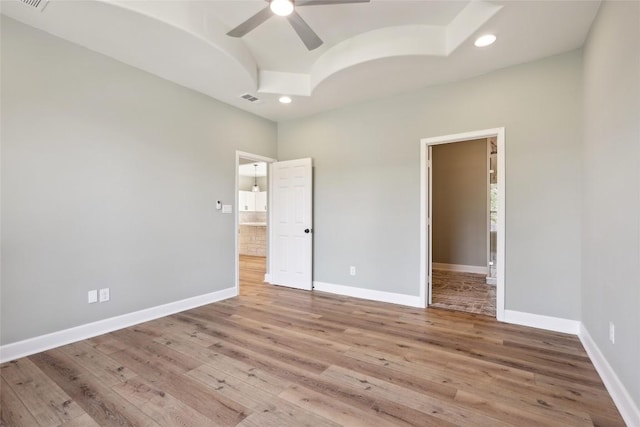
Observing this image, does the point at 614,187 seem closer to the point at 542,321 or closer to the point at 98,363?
the point at 542,321

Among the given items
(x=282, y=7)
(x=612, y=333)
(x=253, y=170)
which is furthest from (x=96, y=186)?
(x=253, y=170)

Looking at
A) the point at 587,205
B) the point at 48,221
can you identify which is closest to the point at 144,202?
the point at 48,221

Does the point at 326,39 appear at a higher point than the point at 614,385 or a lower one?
higher

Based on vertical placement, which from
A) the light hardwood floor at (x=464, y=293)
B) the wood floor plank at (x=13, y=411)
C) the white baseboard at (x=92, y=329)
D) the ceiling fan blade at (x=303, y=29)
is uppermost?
the ceiling fan blade at (x=303, y=29)

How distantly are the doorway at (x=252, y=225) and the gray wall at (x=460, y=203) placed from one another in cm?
387

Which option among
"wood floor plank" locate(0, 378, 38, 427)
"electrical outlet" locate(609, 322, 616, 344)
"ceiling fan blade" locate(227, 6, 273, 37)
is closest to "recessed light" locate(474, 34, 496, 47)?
"ceiling fan blade" locate(227, 6, 273, 37)

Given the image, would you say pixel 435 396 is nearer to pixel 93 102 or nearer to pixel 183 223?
pixel 183 223

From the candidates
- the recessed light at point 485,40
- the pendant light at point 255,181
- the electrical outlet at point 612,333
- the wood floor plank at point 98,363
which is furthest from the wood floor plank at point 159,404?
the pendant light at point 255,181

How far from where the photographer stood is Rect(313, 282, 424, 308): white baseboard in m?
4.04

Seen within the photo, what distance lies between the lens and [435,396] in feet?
6.64

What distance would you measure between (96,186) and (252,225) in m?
5.88

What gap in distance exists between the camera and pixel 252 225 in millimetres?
8898

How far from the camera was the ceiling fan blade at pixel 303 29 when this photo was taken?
91.3 inches

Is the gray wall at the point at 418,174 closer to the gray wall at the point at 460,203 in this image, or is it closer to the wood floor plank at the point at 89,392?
the gray wall at the point at 460,203
